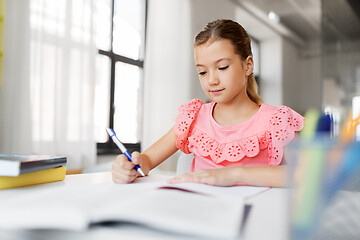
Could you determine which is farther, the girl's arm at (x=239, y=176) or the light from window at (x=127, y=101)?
the light from window at (x=127, y=101)

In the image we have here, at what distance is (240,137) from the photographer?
0.98 m

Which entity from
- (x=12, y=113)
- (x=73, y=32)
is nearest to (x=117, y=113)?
(x=73, y=32)

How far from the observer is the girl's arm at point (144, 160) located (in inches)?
26.7

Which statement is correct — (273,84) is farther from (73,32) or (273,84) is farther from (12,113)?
(12,113)

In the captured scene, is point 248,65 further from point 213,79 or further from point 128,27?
point 128,27

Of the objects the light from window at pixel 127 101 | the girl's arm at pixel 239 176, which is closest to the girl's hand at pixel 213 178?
the girl's arm at pixel 239 176

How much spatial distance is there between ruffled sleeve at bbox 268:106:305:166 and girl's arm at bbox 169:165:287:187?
0.23m

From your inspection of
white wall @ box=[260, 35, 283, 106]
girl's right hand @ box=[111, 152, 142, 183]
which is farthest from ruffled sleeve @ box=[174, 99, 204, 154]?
white wall @ box=[260, 35, 283, 106]

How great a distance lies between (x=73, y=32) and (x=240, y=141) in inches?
72.9

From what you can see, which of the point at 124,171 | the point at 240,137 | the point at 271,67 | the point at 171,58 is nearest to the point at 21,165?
the point at 124,171

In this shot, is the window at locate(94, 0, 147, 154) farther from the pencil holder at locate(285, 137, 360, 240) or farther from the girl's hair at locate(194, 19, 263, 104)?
the pencil holder at locate(285, 137, 360, 240)

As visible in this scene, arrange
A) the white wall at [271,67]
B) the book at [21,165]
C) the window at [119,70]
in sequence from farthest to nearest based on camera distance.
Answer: the white wall at [271,67] → the window at [119,70] → the book at [21,165]

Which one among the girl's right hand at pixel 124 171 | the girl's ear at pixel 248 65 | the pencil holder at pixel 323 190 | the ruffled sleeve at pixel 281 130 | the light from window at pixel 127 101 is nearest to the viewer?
the pencil holder at pixel 323 190

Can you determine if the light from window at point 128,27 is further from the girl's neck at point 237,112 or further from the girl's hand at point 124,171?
the girl's hand at point 124,171
